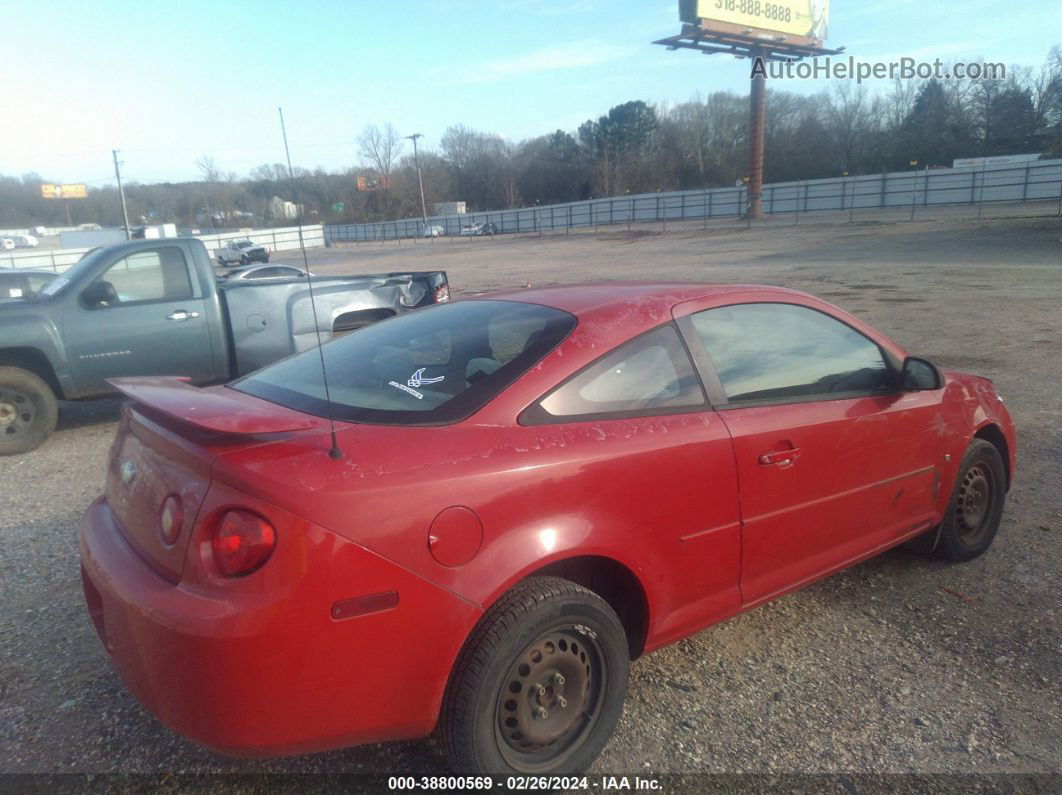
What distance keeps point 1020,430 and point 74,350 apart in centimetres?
789

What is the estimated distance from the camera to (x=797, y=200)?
58.0 metres

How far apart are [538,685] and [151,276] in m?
6.39

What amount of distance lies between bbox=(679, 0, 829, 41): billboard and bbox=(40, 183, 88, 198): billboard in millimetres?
36817

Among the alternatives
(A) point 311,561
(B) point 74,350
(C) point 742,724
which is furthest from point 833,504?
(B) point 74,350

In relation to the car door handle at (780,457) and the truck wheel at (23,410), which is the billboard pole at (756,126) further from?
the car door handle at (780,457)

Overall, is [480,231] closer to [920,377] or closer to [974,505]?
[974,505]

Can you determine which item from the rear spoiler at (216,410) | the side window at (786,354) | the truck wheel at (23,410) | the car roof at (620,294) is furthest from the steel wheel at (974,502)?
the truck wheel at (23,410)

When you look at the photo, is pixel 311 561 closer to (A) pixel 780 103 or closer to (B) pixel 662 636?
(B) pixel 662 636

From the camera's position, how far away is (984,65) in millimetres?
54000

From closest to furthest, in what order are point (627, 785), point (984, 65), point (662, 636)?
1. point (627, 785)
2. point (662, 636)
3. point (984, 65)

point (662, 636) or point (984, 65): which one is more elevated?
point (984, 65)

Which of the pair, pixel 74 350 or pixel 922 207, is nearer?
pixel 74 350

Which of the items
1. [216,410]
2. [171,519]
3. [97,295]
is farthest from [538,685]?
[97,295]

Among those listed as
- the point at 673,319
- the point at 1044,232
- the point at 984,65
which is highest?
the point at 984,65
